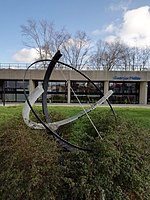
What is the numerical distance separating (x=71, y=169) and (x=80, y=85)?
108 ft

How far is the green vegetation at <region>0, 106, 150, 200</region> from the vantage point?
5.27 m

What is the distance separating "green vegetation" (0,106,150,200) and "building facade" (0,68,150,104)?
96.8ft

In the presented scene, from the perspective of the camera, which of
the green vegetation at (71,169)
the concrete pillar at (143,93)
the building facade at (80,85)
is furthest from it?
the concrete pillar at (143,93)

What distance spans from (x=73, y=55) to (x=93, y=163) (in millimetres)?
49409

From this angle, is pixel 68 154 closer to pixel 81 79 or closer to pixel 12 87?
pixel 81 79

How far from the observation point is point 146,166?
240 inches

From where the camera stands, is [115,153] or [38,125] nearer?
[115,153]

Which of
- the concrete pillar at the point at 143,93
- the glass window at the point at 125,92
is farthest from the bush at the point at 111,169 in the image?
the glass window at the point at 125,92

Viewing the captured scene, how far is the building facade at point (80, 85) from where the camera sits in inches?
1446

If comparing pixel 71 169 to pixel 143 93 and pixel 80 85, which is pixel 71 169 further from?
pixel 143 93

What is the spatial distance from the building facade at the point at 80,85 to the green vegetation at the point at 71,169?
2951cm

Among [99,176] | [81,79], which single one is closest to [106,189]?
[99,176]

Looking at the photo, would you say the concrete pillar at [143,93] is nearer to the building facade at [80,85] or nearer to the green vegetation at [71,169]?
the building facade at [80,85]

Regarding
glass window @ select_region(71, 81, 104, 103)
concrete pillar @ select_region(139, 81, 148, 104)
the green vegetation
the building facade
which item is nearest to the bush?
the green vegetation
